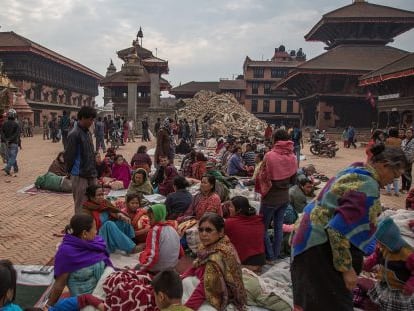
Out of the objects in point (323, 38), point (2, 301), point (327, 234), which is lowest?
point (2, 301)

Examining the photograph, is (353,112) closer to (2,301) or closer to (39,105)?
(39,105)

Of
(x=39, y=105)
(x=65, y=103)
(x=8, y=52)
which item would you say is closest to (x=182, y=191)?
(x=8, y=52)

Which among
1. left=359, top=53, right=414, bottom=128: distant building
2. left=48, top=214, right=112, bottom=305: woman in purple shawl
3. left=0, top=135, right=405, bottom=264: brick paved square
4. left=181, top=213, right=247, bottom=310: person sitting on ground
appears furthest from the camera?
left=359, top=53, right=414, bottom=128: distant building

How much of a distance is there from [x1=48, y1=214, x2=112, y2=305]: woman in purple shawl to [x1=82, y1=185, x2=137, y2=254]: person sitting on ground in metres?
1.24

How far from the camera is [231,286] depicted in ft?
11.9

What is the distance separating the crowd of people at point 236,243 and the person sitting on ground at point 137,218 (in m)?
0.02

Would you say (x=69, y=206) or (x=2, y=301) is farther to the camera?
(x=69, y=206)

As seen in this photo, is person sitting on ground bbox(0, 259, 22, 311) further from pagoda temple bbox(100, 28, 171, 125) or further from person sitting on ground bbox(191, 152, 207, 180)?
pagoda temple bbox(100, 28, 171, 125)

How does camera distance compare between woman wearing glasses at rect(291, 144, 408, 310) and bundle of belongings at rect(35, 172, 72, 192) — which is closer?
woman wearing glasses at rect(291, 144, 408, 310)

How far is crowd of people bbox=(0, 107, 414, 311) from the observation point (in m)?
Answer: 2.38

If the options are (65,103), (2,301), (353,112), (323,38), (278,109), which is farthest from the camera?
(278,109)

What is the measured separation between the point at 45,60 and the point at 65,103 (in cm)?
750

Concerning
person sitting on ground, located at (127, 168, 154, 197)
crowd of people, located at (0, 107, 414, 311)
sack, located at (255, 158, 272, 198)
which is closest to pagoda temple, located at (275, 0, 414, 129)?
person sitting on ground, located at (127, 168, 154, 197)

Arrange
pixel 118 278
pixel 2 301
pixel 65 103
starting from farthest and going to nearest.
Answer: pixel 65 103 → pixel 118 278 → pixel 2 301
